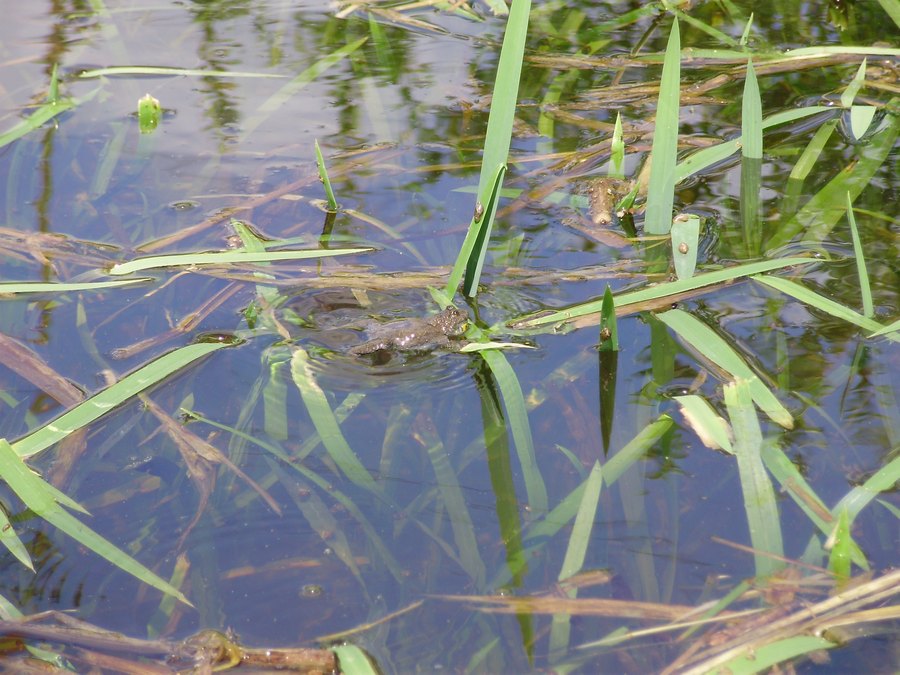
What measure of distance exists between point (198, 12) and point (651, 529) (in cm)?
393

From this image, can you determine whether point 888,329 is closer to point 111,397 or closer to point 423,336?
point 423,336

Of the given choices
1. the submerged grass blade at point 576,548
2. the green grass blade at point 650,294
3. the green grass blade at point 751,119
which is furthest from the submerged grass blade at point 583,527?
the green grass blade at point 751,119

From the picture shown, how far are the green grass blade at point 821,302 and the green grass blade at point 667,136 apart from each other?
427mm

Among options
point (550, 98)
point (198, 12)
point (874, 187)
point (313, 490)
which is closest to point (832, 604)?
point (313, 490)

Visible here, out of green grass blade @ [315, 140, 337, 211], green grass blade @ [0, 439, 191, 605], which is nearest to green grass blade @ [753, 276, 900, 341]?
green grass blade @ [315, 140, 337, 211]

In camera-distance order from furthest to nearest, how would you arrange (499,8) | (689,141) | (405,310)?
(499,8) < (689,141) < (405,310)

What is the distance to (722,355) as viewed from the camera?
7.36 ft

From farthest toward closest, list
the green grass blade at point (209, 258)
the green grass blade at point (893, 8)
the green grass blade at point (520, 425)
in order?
1. the green grass blade at point (893, 8)
2. the green grass blade at point (209, 258)
3. the green grass blade at point (520, 425)

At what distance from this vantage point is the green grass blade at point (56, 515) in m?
1.83

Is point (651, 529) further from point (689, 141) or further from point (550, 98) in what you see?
point (550, 98)

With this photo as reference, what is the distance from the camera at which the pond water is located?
1808mm

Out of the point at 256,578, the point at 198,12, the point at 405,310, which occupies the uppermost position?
the point at 198,12

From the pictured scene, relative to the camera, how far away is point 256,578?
1.84 metres

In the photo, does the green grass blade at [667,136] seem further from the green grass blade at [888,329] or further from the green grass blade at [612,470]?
the green grass blade at [612,470]
